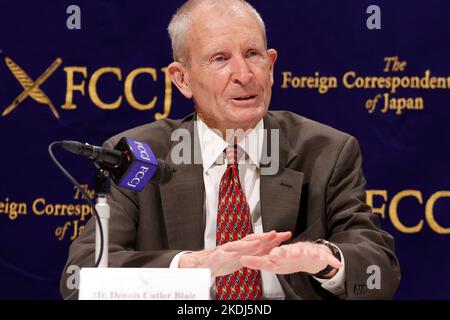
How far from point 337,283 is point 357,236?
25 centimetres

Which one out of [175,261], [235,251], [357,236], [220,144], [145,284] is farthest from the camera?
[220,144]

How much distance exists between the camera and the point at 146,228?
2.30 meters

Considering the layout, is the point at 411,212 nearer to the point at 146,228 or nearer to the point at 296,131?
the point at 296,131

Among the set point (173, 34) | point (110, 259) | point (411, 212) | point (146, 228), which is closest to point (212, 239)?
point (146, 228)

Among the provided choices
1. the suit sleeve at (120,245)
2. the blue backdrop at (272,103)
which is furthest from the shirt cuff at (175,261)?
the blue backdrop at (272,103)

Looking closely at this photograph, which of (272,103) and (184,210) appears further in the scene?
(272,103)

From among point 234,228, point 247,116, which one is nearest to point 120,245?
point 234,228

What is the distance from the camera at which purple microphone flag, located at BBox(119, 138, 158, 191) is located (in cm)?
163

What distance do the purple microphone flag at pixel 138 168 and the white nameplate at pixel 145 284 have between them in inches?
9.8

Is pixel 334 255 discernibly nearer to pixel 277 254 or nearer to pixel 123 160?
pixel 277 254

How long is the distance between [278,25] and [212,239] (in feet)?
3.77

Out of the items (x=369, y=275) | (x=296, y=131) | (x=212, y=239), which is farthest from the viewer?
(x=296, y=131)

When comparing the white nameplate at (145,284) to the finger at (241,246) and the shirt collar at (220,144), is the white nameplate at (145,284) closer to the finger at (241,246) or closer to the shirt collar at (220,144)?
the finger at (241,246)

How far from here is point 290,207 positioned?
2.27 m
